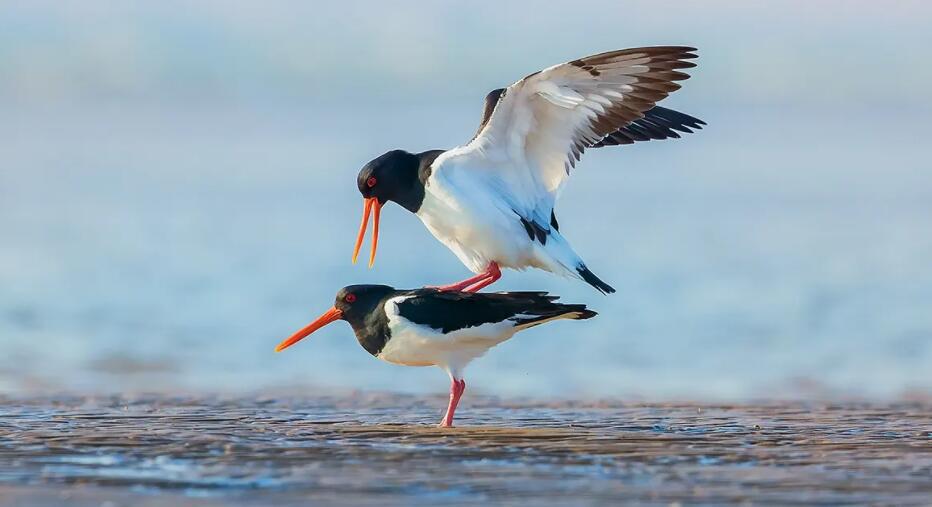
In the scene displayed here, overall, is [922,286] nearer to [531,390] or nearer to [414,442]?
[531,390]

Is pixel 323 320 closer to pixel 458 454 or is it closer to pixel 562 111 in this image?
pixel 562 111

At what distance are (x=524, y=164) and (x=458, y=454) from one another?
271 cm

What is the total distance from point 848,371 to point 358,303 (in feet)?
12.9

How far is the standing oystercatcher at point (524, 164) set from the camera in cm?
895

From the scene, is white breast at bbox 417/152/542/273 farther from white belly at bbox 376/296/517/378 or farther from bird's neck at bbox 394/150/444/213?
white belly at bbox 376/296/517/378

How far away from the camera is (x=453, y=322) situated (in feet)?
28.8

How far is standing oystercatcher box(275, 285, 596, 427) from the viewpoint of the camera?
8781 millimetres

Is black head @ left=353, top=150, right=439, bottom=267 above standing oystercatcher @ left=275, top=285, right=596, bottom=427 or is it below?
above

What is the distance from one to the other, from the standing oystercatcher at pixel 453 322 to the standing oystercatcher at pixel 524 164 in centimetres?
30

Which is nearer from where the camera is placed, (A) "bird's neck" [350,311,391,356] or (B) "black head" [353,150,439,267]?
Result: (A) "bird's neck" [350,311,391,356]

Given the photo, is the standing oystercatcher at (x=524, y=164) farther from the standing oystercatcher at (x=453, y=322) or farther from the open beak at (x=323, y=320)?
the open beak at (x=323, y=320)

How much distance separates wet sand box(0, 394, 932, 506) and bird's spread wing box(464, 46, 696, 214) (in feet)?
4.23

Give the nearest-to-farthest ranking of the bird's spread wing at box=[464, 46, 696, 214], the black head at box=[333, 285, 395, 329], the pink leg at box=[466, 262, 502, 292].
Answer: the bird's spread wing at box=[464, 46, 696, 214]
the black head at box=[333, 285, 395, 329]
the pink leg at box=[466, 262, 502, 292]

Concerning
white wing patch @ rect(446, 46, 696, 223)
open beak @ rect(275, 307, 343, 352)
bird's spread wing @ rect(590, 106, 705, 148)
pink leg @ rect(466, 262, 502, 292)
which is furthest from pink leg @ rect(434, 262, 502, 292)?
bird's spread wing @ rect(590, 106, 705, 148)
